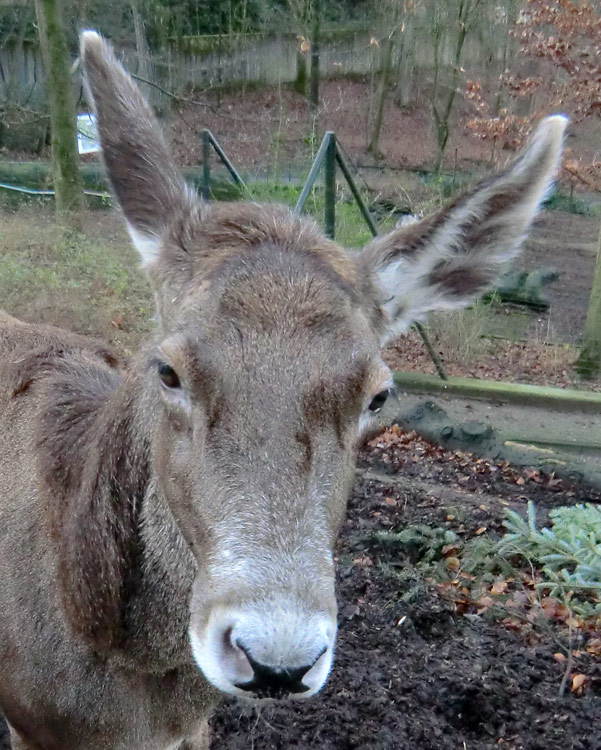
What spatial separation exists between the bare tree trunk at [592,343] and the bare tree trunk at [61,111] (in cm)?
798

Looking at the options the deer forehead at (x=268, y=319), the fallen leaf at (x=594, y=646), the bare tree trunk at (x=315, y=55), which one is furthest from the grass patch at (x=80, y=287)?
the bare tree trunk at (x=315, y=55)

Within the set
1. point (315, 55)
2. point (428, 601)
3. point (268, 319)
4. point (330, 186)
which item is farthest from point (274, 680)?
point (315, 55)

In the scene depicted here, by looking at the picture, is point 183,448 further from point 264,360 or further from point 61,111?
point 61,111

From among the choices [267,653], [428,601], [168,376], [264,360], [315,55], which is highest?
[264,360]

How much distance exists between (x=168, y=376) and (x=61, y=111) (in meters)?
10.9

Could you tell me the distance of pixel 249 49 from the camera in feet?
62.4

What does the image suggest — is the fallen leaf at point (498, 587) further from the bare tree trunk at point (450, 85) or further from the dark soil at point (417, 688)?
the bare tree trunk at point (450, 85)

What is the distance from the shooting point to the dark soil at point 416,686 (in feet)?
13.0

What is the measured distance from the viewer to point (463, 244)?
9.43ft

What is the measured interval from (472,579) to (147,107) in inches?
154

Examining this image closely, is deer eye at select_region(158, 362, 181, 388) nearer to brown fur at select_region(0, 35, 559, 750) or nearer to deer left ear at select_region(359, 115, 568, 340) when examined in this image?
brown fur at select_region(0, 35, 559, 750)

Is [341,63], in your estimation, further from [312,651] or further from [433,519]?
[312,651]

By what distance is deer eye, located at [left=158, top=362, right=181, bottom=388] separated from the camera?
2322mm

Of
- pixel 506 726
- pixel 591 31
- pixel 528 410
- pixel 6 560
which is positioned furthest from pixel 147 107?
pixel 591 31
